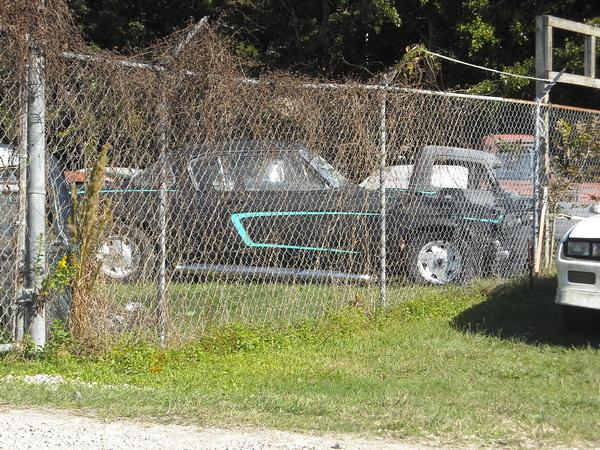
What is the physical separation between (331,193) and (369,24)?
12.0m

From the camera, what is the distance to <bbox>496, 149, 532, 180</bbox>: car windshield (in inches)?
399

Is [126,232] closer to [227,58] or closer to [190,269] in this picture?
[190,269]

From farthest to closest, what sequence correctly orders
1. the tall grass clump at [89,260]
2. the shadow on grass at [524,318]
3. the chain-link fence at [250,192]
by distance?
1. the shadow on grass at [524,318]
2. the chain-link fence at [250,192]
3. the tall grass clump at [89,260]

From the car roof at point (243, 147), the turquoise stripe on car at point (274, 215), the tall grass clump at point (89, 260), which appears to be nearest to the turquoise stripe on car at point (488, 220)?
the turquoise stripe on car at point (274, 215)

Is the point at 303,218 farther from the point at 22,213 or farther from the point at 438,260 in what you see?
the point at 22,213

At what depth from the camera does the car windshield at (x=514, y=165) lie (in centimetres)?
1013

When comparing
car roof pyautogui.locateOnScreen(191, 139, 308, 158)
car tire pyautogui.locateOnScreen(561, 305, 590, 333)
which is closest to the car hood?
car tire pyautogui.locateOnScreen(561, 305, 590, 333)

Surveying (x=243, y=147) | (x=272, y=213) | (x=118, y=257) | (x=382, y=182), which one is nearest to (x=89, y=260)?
(x=118, y=257)

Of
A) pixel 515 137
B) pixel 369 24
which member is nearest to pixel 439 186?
pixel 515 137

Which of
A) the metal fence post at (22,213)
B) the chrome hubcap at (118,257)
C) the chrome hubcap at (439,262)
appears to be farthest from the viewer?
the chrome hubcap at (439,262)

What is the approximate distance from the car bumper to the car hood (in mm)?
193

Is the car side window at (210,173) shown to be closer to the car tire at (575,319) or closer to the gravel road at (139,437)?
the gravel road at (139,437)

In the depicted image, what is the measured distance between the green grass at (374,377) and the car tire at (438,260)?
0.47m

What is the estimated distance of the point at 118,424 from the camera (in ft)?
16.9
